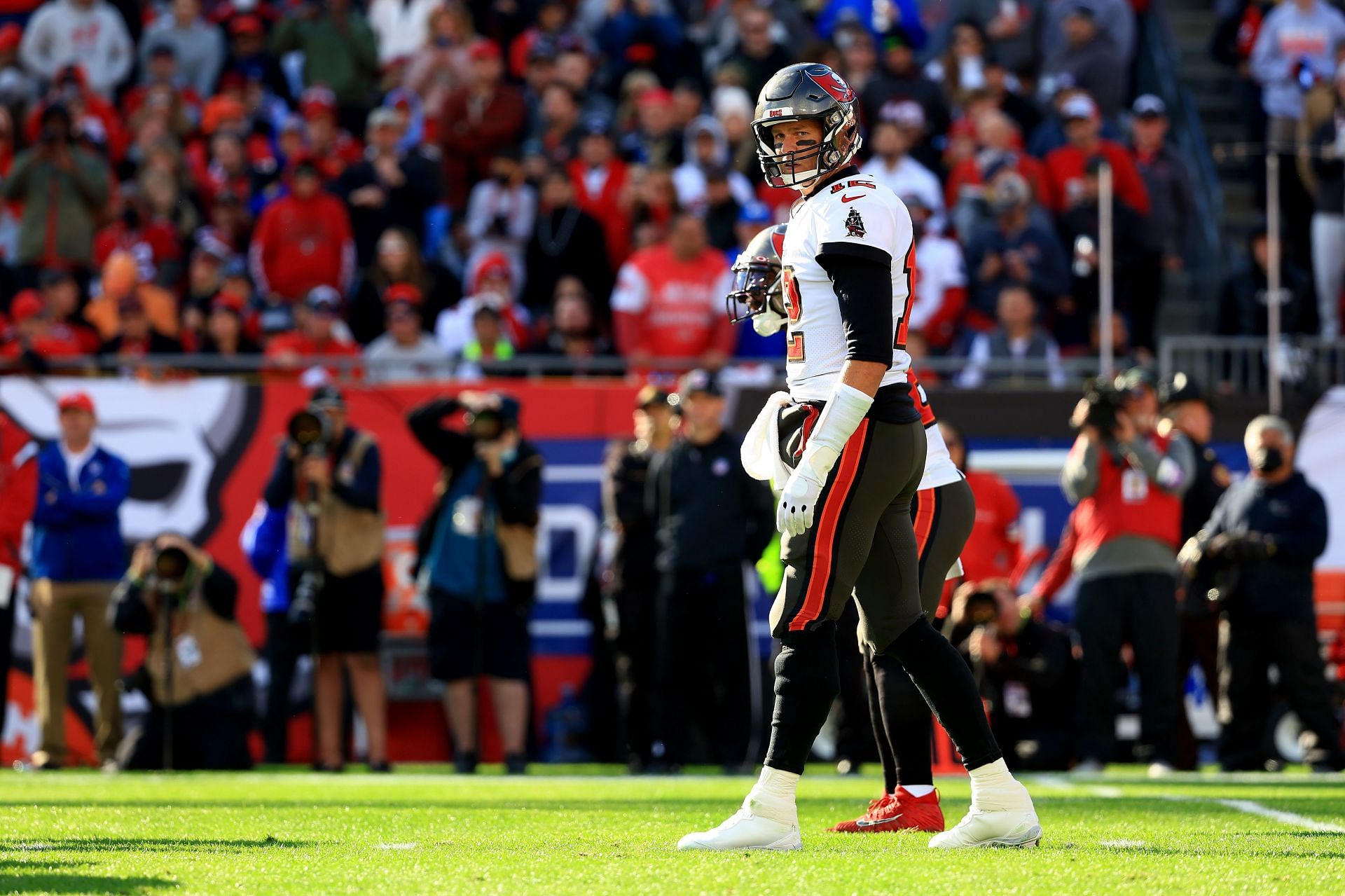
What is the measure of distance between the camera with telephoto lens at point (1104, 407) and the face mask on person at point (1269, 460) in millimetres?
839

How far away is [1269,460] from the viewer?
38.4ft

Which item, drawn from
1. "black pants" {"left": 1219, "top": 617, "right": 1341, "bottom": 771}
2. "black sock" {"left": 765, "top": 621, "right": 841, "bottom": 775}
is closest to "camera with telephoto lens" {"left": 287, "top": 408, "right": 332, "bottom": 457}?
"black pants" {"left": 1219, "top": 617, "right": 1341, "bottom": 771}

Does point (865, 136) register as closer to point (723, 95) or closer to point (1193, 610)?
point (723, 95)

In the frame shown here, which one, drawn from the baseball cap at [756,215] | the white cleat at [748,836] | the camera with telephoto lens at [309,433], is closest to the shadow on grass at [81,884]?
the white cleat at [748,836]

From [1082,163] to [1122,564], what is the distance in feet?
17.7

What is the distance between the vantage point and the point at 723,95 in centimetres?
1667

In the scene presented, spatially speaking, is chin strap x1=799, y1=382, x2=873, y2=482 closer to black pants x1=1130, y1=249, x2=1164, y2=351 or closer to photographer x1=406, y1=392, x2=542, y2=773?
photographer x1=406, y1=392, x2=542, y2=773

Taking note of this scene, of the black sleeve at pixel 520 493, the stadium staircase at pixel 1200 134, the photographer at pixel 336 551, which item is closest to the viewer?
the black sleeve at pixel 520 493

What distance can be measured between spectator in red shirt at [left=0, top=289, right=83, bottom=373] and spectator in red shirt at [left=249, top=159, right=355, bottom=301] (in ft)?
6.20

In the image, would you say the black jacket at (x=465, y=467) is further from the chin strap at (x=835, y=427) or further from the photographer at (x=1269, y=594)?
the chin strap at (x=835, y=427)

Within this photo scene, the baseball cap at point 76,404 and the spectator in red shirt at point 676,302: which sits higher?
the spectator in red shirt at point 676,302

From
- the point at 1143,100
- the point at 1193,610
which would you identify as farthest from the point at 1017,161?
the point at 1193,610

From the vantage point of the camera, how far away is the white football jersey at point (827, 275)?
227 inches

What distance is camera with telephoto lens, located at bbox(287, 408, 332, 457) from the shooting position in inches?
470
